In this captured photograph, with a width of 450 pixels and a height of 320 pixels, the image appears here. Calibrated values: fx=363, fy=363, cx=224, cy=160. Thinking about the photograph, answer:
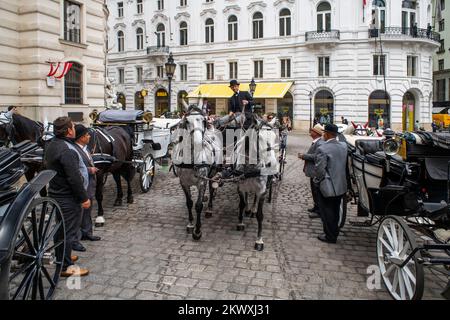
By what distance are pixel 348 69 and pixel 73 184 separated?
3307cm

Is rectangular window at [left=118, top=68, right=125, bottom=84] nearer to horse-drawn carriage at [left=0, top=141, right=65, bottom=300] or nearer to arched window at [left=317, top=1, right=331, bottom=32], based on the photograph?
arched window at [left=317, top=1, right=331, bottom=32]

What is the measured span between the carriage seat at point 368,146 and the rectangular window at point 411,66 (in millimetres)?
32536

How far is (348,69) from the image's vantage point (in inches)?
1324

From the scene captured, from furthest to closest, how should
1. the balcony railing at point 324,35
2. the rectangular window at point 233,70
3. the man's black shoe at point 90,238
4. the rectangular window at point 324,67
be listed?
the rectangular window at point 233,70 < the rectangular window at point 324,67 < the balcony railing at point 324,35 < the man's black shoe at point 90,238

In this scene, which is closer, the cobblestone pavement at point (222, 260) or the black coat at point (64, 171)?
the cobblestone pavement at point (222, 260)

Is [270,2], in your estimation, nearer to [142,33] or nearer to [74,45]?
[142,33]

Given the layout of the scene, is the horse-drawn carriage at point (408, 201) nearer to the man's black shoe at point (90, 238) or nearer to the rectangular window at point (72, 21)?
the man's black shoe at point (90, 238)

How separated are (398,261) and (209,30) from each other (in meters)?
38.8

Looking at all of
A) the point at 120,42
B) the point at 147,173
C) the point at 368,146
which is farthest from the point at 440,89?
the point at 368,146

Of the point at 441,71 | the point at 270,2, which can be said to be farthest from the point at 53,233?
the point at 441,71

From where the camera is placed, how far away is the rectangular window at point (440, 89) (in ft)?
154

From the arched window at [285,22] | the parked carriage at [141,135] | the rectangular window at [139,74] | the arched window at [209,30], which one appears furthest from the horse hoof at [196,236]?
the rectangular window at [139,74]

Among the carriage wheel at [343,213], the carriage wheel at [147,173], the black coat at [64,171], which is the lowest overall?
the carriage wheel at [343,213]

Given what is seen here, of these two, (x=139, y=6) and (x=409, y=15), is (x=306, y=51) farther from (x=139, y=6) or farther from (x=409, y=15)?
(x=139, y=6)
